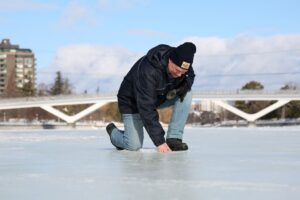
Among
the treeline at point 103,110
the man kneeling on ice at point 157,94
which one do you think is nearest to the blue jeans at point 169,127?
the man kneeling on ice at point 157,94

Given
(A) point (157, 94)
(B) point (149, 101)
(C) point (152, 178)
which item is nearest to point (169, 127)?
(A) point (157, 94)

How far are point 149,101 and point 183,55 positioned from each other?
55cm

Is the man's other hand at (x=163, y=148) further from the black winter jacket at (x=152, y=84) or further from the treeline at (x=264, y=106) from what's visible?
the treeline at (x=264, y=106)

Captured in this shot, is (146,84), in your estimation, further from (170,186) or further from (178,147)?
(170,186)

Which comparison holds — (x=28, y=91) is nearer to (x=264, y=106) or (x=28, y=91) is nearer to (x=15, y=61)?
(x=264, y=106)

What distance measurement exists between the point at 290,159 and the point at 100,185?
1.98 metres

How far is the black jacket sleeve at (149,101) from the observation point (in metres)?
4.34

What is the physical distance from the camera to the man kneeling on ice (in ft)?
14.0

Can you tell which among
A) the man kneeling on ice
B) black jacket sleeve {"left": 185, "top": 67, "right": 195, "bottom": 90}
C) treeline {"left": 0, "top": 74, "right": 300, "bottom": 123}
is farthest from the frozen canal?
treeline {"left": 0, "top": 74, "right": 300, "bottom": 123}

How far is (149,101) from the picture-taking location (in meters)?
4.38

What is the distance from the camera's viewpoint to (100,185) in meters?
2.58

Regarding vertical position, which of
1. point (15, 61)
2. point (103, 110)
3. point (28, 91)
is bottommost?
point (103, 110)

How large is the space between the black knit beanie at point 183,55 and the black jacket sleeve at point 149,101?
0.29 metres

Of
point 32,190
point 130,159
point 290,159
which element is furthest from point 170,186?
point 290,159
